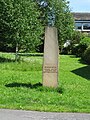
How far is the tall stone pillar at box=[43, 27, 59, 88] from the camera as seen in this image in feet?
43.1

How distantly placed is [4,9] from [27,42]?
303 cm

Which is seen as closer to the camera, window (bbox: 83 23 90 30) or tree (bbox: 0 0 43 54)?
tree (bbox: 0 0 43 54)

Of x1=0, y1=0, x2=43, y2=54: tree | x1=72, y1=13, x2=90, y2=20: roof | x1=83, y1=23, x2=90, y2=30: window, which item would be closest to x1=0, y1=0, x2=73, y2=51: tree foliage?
x1=0, y1=0, x2=43, y2=54: tree

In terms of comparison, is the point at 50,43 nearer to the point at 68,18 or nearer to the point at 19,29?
the point at 19,29

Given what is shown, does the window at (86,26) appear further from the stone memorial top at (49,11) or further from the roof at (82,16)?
the stone memorial top at (49,11)

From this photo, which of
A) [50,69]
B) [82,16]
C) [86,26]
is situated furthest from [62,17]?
[82,16]

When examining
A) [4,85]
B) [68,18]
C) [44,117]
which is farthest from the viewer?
[68,18]

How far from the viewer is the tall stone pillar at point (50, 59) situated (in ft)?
43.1

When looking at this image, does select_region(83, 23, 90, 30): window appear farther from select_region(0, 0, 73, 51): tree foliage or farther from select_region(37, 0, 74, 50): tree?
select_region(0, 0, 73, 51): tree foliage

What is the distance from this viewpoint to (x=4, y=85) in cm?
1431

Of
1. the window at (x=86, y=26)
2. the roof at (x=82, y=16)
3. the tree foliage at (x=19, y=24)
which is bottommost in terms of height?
the tree foliage at (x=19, y=24)

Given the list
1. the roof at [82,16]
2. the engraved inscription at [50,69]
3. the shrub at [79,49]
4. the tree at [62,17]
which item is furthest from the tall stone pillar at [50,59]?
the roof at [82,16]

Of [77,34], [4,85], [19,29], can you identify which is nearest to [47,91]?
[4,85]

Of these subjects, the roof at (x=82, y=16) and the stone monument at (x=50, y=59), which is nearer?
the stone monument at (x=50, y=59)
